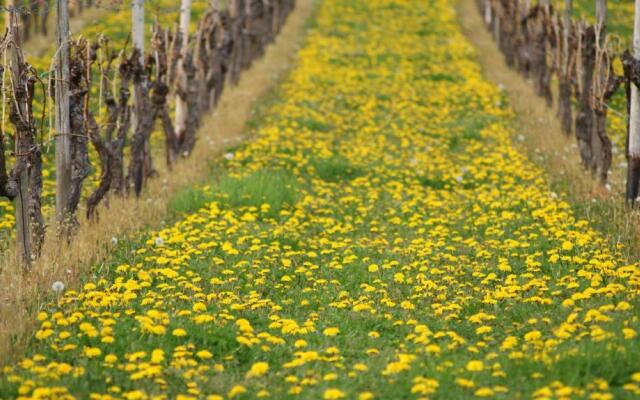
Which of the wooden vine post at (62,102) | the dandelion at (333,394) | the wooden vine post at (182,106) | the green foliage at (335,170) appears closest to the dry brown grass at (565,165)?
the green foliage at (335,170)

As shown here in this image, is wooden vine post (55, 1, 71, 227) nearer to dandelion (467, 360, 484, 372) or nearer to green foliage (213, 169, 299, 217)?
green foliage (213, 169, 299, 217)

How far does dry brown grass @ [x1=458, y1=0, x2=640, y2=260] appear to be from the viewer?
1054 cm

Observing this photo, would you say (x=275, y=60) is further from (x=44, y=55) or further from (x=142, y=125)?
(x=142, y=125)

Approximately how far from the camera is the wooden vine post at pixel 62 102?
9664mm

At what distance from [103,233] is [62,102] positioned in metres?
1.82

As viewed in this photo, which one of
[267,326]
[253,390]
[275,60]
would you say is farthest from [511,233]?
[275,60]

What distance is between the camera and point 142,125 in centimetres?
1328

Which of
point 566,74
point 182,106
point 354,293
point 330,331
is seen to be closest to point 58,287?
point 330,331

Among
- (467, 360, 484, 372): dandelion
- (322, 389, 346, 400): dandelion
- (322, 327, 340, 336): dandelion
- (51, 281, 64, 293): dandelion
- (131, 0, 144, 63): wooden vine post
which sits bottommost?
(322, 327, 340, 336): dandelion

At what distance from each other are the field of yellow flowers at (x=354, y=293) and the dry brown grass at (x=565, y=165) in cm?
34

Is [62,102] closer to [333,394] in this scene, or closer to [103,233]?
[103,233]

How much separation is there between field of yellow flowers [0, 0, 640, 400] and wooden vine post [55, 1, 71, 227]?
1.24 m

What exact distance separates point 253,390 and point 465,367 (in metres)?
1.78

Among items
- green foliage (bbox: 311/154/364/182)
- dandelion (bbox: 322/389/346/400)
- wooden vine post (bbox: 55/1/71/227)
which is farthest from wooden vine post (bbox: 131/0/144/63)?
dandelion (bbox: 322/389/346/400)
